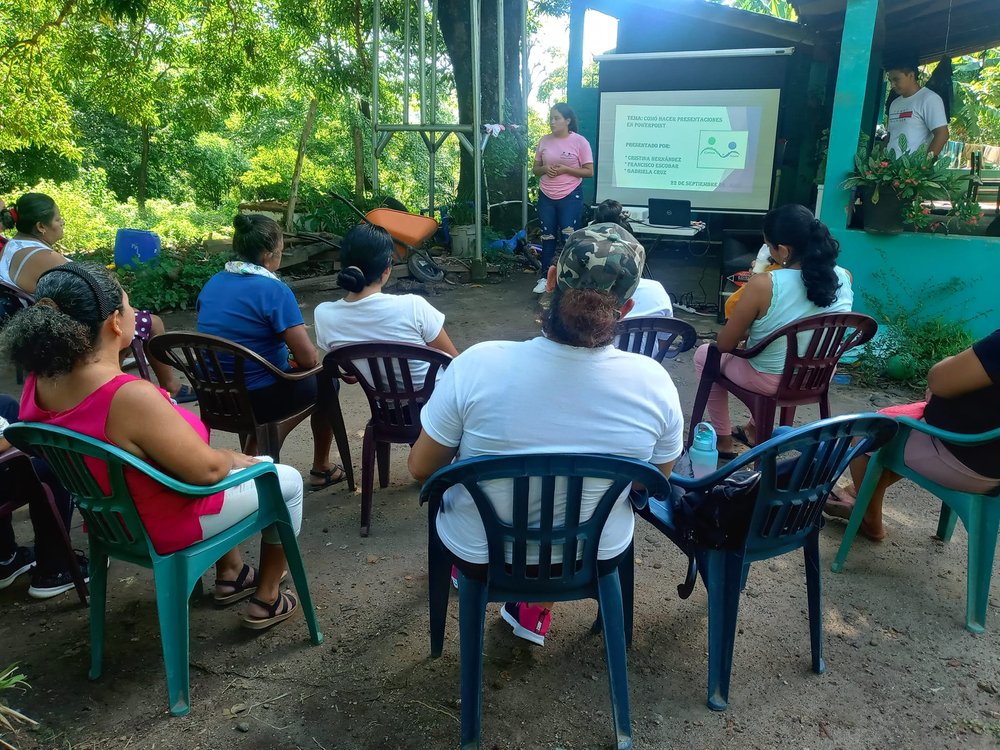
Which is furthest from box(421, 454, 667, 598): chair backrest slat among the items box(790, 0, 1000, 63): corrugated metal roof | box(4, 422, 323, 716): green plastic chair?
box(790, 0, 1000, 63): corrugated metal roof

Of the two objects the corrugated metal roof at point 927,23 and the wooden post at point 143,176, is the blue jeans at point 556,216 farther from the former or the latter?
the wooden post at point 143,176

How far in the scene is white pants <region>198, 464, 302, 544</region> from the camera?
196 centimetres

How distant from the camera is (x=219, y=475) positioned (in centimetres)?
188

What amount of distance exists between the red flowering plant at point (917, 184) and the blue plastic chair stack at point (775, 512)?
398 cm

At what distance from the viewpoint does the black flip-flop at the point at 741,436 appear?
3.75 m

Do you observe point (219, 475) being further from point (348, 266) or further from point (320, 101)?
point (320, 101)

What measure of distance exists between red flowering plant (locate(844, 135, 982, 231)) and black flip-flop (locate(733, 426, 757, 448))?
107 inches

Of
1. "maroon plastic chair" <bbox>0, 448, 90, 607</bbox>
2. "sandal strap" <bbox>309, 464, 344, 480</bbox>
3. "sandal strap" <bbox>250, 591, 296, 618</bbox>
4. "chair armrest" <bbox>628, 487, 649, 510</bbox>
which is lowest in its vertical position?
"sandal strap" <bbox>309, 464, 344, 480</bbox>

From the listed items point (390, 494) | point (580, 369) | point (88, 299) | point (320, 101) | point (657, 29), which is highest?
point (657, 29)

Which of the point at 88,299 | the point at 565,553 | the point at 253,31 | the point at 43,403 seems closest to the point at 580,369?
the point at 565,553

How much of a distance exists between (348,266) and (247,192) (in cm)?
2312

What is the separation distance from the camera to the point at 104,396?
5.70 ft

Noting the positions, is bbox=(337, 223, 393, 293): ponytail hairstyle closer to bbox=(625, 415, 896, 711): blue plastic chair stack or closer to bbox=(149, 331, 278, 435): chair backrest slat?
bbox=(149, 331, 278, 435): chair backrest slat

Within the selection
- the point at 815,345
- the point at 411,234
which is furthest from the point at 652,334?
the point at 411,234
